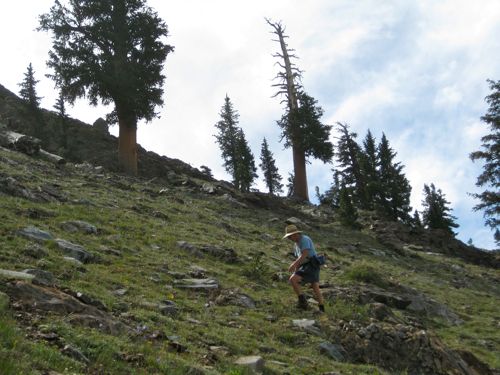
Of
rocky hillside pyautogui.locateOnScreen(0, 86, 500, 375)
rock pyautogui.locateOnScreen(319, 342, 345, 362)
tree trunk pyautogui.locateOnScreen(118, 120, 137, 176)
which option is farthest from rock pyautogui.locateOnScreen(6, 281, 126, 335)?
tree trunk pyautogui.locateOnScreen(118, 120, 137, 176)

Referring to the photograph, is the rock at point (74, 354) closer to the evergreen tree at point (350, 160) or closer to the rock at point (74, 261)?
the rock at point (74, 261)

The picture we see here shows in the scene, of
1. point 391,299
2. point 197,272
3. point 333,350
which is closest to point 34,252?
point 197,272

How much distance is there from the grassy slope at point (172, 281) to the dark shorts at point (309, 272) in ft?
2.02

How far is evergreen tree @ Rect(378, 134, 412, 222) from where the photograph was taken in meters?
41.5

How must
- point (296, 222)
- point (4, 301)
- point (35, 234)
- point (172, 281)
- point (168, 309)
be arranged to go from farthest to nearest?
point (296, 222)
point (35, 234)
point (172, 281)
point (168, 309)
point (4, 301)

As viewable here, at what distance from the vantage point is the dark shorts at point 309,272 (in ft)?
38.5

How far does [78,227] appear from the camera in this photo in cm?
1362

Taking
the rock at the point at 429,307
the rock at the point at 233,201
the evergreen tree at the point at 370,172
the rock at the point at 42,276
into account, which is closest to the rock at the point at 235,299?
the rock at the point at 42,276

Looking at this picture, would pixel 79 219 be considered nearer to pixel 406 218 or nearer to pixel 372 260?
pixel 372 260

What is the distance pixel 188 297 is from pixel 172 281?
2.86ft

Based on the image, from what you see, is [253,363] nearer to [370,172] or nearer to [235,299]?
[235,299]

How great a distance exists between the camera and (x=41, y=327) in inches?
255

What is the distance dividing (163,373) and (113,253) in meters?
6.38

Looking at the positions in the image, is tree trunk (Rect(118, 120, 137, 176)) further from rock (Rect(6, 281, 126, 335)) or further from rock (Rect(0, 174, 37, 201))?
rock (Rect(6, 281, 126, 335))
